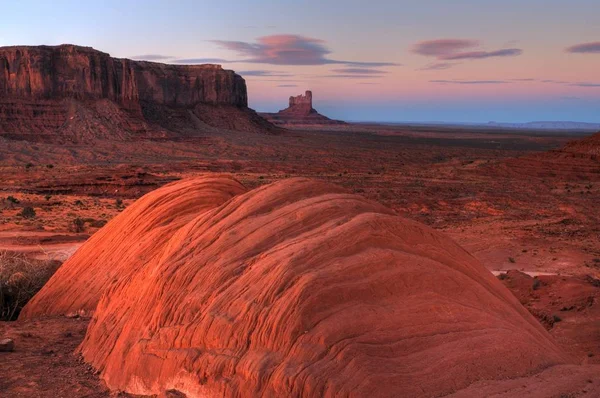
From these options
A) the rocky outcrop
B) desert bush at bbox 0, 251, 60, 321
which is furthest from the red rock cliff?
desert bush at bbox 0, 251, 60, 321

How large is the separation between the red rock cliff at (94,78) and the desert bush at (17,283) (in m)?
62.1

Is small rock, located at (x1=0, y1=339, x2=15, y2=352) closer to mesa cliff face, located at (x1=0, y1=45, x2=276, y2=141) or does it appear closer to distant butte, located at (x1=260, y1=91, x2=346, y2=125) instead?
mesa cliff face, located at (x1=0, y1=45, x2=276, y2=141)

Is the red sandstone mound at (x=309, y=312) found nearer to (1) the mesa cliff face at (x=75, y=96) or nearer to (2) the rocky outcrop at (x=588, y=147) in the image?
(2) the rocky outcrop at (x=588, y=147)

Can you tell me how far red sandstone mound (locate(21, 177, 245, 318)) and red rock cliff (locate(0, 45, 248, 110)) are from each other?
6363 cm

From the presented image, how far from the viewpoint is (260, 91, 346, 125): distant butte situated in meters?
178

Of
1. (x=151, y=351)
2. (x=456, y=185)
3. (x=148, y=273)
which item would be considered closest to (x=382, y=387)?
(x=151, y=351)

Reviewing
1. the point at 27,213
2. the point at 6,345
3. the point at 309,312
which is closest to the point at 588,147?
the point at 27,213

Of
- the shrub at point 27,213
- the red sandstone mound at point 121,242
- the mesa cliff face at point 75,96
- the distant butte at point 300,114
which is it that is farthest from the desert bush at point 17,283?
the distant butte at point 300,114

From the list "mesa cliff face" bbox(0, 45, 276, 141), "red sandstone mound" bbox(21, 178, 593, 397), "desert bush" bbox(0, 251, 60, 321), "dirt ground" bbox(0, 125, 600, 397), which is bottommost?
"dirt ground" bbox(0, 125, 600, 397)

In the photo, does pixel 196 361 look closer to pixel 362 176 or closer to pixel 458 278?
pixel 458 278

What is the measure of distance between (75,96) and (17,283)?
66337 mm

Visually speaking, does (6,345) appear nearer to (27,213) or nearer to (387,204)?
(27,213)

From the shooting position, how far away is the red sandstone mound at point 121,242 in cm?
897

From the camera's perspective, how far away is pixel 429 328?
19.6 ft
